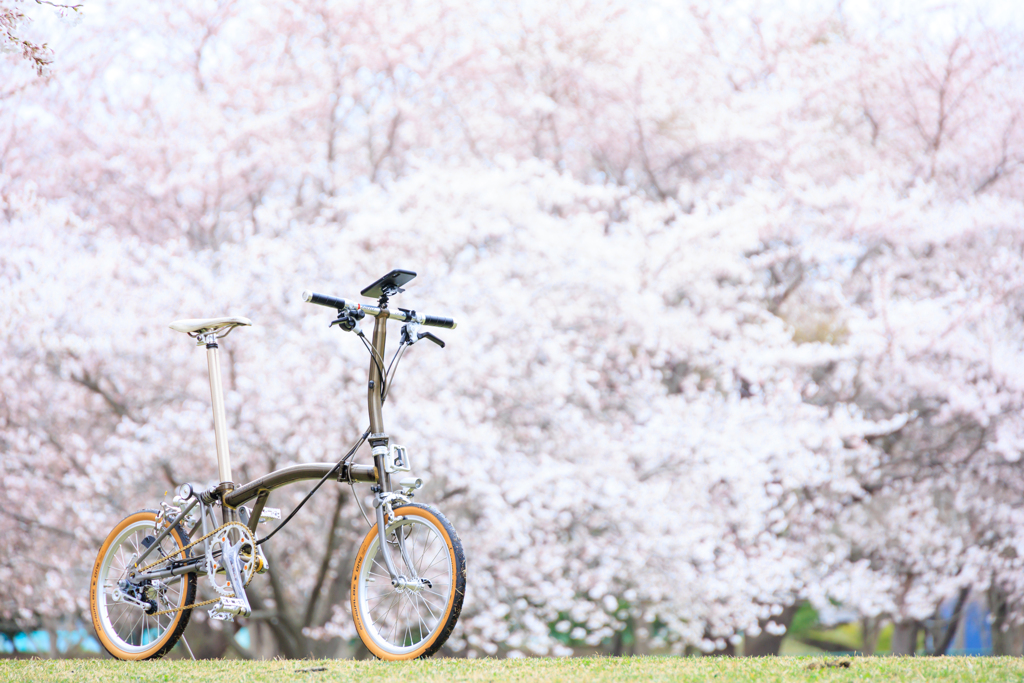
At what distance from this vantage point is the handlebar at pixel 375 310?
3.85m

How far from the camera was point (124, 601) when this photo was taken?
4.62m

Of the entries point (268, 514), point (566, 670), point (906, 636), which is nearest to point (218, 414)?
point (268, 514)

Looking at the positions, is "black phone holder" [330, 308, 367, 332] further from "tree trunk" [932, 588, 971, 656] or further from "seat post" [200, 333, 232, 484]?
"tree trunk" [932, 588, 971, 656]

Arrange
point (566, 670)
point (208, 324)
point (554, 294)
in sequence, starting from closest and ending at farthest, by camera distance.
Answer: point (566, 670), point (208, 324), point (554, 294)

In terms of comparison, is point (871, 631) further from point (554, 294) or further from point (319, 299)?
point (319, 299)

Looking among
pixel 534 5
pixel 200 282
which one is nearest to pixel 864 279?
pixel 534 5

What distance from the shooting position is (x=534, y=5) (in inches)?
476

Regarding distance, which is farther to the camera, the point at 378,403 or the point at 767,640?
the point at 767,640

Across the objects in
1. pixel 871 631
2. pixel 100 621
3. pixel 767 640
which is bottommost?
pixel 871 631

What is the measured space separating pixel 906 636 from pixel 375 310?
12.4 m

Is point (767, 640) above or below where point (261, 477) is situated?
below

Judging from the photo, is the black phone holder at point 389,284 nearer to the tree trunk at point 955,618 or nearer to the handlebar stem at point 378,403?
the handlebar stem at point 378,403

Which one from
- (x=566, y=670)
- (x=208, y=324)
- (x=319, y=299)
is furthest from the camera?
(x=208, y=324)

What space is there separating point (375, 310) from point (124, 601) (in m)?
2.06
